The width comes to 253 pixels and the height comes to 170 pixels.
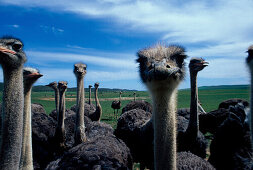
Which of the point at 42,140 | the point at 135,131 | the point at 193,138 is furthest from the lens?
the point at 135,131

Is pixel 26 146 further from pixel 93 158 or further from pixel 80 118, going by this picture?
pixel 80 118

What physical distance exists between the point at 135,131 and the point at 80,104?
4.21 ft

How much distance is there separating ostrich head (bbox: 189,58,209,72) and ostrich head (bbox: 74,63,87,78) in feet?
7.67

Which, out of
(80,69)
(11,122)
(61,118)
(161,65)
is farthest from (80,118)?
(161,65)

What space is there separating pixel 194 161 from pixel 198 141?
1.19 m

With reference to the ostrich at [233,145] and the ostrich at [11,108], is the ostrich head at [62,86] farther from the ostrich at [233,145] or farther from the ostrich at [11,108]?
the ostrich at [233,145]

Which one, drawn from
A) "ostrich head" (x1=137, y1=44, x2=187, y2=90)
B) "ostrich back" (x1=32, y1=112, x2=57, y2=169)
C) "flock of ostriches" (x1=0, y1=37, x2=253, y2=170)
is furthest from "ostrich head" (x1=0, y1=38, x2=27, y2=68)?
"ostrich back" (x1=32, y1=112, x2=57, y2=169)

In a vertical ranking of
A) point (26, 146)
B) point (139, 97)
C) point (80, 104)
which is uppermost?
point (80, 104)

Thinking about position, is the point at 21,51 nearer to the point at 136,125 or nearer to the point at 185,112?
the point at 136,125

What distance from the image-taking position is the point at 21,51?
7.80 feet

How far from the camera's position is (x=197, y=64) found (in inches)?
183

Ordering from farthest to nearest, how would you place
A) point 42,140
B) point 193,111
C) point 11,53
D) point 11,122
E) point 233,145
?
1. point 42,140
2. point 193,111
3. point 233,145
4. point 11,53
5. point 11,122

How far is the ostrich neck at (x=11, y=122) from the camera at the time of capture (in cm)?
201

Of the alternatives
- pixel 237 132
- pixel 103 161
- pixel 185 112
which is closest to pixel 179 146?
pixel 237 132
